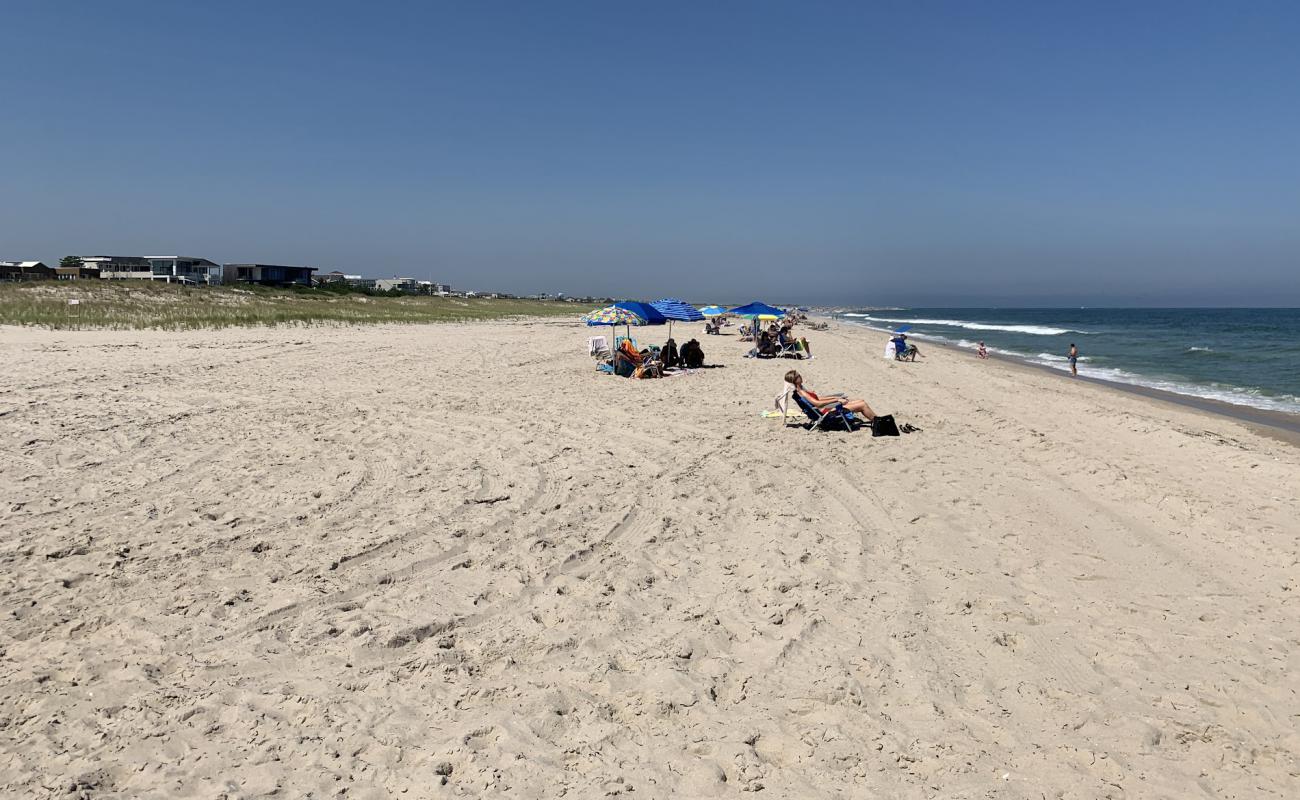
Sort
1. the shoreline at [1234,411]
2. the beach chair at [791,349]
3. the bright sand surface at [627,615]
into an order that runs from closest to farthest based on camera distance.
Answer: the bright sand surface at [627,615], the shoreline at [1234,411], the beach chair at [791,349]

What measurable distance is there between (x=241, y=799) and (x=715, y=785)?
1855mm

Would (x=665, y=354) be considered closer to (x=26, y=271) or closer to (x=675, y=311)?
(x=675, y=311)

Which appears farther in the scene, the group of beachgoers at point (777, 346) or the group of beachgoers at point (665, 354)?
the group of beachgoers at point (777, 346)

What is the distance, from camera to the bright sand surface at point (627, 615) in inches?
122

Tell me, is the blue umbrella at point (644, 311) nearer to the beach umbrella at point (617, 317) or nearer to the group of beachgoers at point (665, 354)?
the beach umbrella at point (617, 317)

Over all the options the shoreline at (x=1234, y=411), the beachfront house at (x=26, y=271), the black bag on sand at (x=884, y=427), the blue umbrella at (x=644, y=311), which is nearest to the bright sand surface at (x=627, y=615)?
the black bag on sand at (x=884, y=427)

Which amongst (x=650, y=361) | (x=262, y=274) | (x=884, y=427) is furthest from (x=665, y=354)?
(x=262, y=274)

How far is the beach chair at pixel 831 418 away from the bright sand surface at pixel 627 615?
763 millimetres

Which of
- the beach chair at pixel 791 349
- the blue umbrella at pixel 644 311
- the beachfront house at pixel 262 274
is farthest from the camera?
the beachfront house at pixel 262 274

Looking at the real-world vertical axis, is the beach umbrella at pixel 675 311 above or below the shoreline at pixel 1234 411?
above

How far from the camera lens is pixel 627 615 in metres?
4.41

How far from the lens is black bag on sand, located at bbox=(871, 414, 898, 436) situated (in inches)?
381

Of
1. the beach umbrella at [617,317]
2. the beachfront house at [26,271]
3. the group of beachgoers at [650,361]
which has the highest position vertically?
the beachfront house at [26,271]

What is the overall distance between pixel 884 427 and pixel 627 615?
6.28 m
